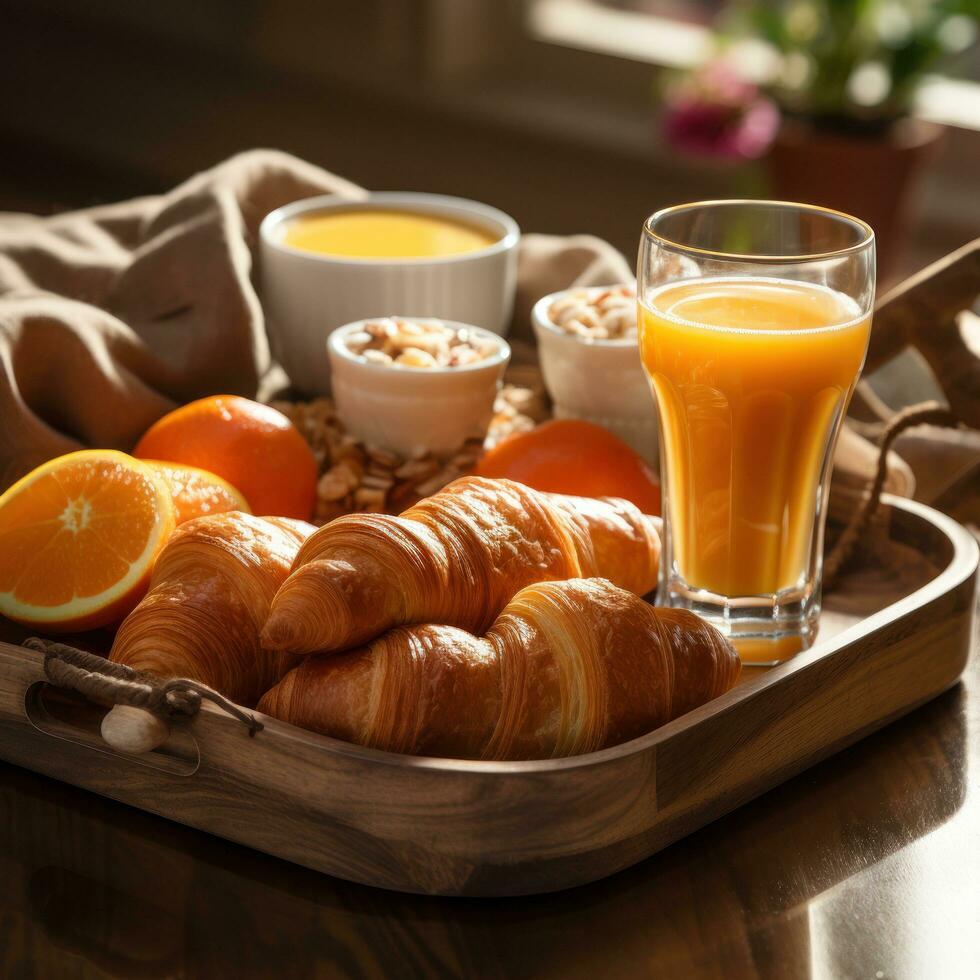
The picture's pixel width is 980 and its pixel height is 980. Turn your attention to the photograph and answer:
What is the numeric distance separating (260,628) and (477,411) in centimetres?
35

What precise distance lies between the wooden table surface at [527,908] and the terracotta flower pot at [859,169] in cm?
202

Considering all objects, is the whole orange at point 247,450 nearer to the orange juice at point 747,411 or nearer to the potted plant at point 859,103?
the orange juice at point 747,411

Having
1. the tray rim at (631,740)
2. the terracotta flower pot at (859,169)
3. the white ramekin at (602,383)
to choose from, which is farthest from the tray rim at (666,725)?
the terracotta flower pot at (859,169)

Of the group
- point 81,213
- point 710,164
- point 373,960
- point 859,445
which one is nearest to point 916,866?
point 373,960

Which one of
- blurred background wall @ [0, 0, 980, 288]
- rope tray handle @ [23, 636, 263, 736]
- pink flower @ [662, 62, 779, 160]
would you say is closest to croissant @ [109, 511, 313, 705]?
rope tray handle @ [23, 636, 263, 736]

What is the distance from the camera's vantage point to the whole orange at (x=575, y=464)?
0.99 metres

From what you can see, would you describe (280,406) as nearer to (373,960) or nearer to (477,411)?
(477,411)

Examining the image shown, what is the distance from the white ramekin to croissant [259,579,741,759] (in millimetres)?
379

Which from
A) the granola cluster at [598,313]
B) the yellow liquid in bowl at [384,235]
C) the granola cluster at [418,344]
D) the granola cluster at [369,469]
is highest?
the granola cluster at [598,313]

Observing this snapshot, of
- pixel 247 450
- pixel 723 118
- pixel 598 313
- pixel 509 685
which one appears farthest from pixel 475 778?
pixel 723 118

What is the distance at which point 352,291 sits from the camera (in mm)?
1206

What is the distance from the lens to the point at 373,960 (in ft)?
2.16

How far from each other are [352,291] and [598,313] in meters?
0.21

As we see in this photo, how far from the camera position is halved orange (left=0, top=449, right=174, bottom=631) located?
0.86m
